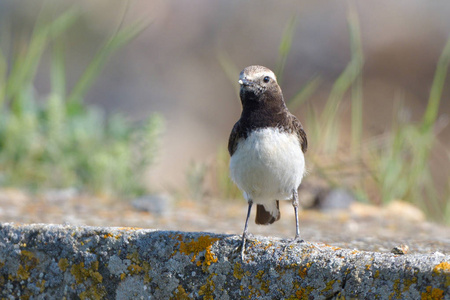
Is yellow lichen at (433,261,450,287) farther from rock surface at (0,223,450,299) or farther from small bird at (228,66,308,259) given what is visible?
small bird at (228,66,308,259)

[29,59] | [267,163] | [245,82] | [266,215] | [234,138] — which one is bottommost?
[266,215]

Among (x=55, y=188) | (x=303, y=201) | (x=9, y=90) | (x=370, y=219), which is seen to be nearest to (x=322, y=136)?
(x=303, y=201)

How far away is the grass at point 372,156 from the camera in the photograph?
556cm

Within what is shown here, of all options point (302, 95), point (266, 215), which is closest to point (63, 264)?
point (266, 215)

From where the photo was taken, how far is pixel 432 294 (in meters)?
2.26

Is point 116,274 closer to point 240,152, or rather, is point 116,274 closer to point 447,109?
point 240,152

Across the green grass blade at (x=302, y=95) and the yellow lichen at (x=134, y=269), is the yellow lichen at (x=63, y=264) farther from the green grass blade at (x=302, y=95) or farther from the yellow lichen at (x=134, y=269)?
the green grass blade at (x=302, y=95)

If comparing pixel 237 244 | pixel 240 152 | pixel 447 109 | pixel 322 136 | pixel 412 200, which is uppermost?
pixel 447 109

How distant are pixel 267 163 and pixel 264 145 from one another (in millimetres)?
95

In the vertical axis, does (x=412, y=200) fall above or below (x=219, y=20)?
below

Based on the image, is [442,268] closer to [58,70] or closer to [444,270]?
[444,270]

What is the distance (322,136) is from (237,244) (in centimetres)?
336

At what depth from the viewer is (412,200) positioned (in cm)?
573

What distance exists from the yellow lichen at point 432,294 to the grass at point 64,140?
350cm
